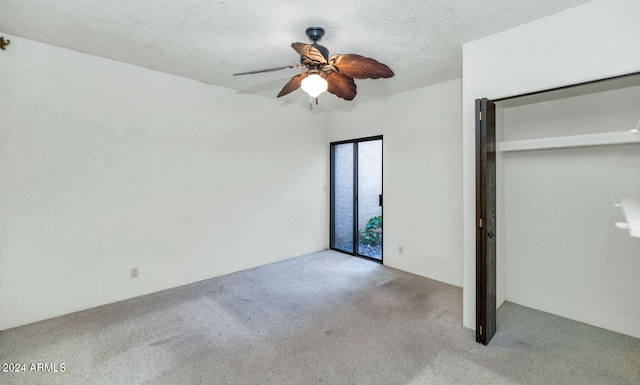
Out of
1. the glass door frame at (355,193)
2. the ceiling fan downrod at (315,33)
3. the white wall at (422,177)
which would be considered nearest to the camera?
the ceiling fan downrod at (315,33)

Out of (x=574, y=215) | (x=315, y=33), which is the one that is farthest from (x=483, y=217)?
(x=315, y=33)

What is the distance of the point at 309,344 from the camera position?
222 centimetres

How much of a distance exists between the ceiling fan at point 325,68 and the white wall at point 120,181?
5.54ft

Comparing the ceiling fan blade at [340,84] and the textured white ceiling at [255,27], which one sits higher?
the textured white ceiling at [255,27]

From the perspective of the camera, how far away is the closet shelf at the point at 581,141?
195 cm

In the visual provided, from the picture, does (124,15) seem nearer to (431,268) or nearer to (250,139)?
(250,139)

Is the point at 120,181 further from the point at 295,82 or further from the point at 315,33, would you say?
the point at 315,33

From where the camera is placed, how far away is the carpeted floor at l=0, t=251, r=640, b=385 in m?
1.87

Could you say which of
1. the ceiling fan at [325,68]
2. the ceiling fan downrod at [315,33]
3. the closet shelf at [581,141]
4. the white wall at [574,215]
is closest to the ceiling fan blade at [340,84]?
the ceiling fan at [325,68]

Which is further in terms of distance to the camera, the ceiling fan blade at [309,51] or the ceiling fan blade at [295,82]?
the ceiling fan blade at [295,82]

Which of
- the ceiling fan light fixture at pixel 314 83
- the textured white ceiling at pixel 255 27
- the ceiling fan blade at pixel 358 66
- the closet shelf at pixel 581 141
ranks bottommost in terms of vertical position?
the closet shelf at pixel 581 141

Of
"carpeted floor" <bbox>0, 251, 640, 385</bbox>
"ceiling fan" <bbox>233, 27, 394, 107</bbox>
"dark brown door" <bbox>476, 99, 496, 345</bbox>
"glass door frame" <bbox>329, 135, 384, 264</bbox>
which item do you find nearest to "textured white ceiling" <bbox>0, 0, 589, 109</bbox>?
"ceiling fan" <bbox>233, 27, 394, 107</bbox>

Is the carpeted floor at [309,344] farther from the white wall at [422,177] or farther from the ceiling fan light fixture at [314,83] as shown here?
the ceiling fan light fixture at [314,83]

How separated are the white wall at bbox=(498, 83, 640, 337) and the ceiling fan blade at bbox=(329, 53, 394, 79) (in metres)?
1.64
